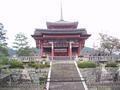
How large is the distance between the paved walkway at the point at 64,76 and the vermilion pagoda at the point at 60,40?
9738 mm

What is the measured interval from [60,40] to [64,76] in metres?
17.6

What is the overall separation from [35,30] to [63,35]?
4875 millimetres

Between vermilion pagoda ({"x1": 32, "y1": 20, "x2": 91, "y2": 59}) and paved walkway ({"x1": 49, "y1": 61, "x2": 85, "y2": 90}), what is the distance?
974 centimetres

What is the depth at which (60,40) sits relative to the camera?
162ft

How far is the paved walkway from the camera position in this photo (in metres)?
27.1

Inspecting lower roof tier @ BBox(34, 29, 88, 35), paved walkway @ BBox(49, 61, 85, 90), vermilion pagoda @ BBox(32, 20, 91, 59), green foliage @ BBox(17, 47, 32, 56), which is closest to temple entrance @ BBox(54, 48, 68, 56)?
vermilion pagoda @ BBox(32, 20, 91, 59)

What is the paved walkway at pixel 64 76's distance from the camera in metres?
27.1

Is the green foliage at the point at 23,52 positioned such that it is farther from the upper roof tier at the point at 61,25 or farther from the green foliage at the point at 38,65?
the green foliage at the point at 38,65

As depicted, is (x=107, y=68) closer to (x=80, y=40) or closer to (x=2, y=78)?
(x=2, y=78)

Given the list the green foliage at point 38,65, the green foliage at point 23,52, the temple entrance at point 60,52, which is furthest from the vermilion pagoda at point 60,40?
the green foliage at point 38,65

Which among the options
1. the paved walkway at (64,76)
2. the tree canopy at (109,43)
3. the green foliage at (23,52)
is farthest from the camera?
the green foliage at (23,52)

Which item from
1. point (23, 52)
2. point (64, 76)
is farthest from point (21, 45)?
point (64, 76)

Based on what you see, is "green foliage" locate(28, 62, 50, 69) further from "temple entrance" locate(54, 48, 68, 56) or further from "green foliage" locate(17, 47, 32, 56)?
"green foliage" locate(17, 47, 32, 56)

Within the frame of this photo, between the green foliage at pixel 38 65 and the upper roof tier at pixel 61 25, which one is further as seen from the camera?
the upper roof tier at pixel 61 25
